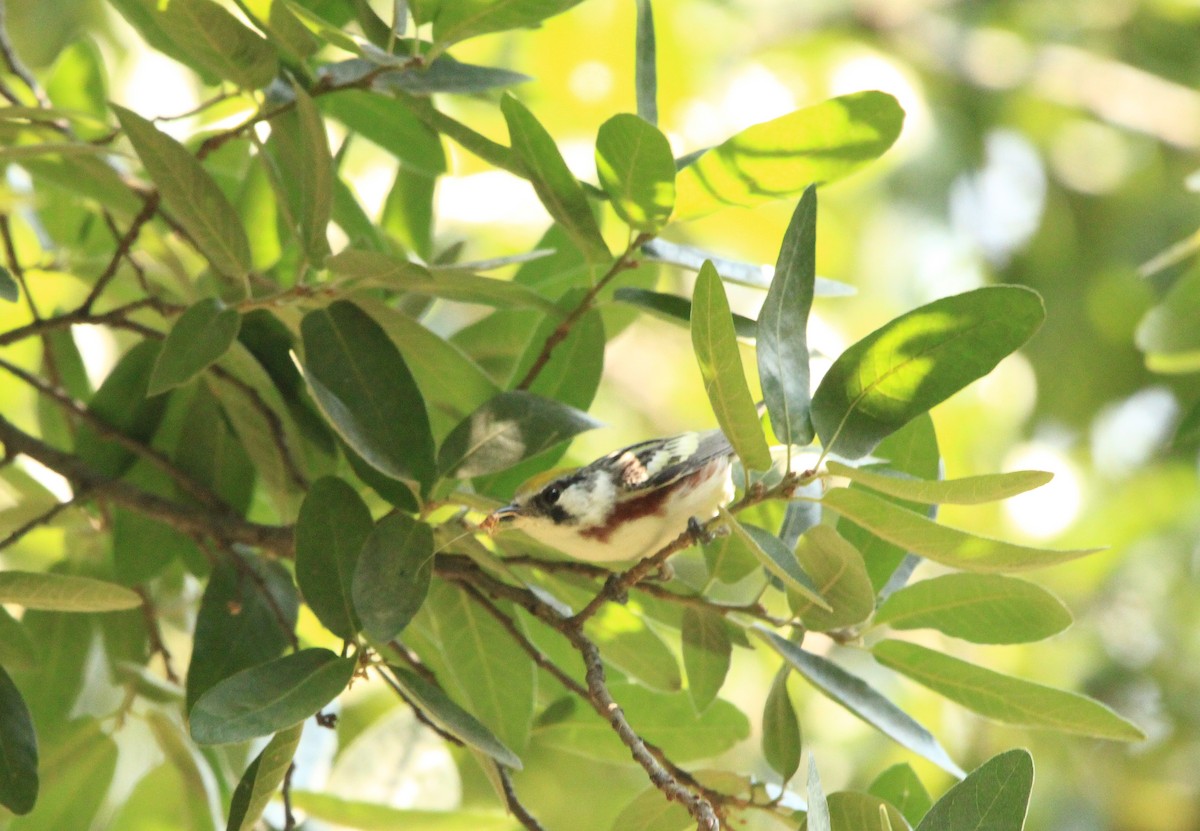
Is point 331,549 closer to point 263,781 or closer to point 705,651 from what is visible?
point 263,781

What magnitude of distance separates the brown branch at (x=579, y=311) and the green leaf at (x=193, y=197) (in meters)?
0.38

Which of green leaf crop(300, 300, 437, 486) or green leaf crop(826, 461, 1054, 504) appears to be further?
green leaf crop(300, 300, 437, 486)

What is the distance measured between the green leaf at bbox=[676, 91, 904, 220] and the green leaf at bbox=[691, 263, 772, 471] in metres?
0.30

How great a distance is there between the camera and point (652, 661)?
1.62 metres

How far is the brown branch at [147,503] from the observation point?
5.49 feet

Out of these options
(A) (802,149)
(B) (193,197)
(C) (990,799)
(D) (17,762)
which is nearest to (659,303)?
(A) (802,149)

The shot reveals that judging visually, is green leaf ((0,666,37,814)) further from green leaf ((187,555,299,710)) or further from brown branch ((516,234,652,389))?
brown branch ((516,234,652,389))

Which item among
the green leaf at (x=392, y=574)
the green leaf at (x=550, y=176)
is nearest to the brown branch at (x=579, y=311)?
the green leaf at (x=550, y=176)

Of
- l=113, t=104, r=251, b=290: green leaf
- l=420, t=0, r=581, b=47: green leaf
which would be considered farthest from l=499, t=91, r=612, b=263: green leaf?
l=113, t=104, r=251, b=290: green leaf

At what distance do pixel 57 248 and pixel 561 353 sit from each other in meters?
0.92

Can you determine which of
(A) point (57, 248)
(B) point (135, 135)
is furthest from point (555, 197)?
(A) point (57, 248)

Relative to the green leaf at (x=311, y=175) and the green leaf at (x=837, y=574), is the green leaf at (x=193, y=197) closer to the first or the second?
the green leaf at (x=311, y=175)

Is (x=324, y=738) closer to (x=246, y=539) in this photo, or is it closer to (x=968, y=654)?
(x=246, y=539)

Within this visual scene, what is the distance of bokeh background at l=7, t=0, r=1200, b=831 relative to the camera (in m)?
3.76
